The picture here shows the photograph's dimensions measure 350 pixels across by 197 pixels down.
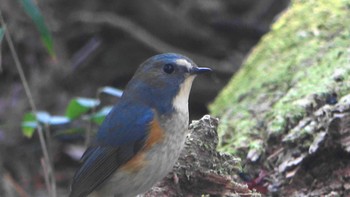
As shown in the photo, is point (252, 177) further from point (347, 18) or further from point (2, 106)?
point (2, 106)

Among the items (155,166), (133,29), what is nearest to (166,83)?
(155,166)

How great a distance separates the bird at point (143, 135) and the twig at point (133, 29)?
383 cm

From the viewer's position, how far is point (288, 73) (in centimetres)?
500

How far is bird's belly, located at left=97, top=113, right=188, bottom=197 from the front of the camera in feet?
11.6

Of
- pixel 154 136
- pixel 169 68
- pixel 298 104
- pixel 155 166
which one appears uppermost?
pixel 298 104

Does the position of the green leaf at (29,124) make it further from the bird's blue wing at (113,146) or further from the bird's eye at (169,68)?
the bird's eye at (169,68)

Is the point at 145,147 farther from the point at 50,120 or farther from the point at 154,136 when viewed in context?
the point at 50,120

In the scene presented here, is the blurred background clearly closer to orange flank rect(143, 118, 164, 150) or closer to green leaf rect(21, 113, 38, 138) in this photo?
green leaf rect(21, 113, 38, 138)

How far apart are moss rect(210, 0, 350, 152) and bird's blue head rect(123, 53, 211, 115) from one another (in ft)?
2.76

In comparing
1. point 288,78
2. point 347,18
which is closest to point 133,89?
point 288,78

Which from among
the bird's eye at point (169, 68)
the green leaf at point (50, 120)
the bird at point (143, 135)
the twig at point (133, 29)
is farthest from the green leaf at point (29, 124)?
the twig at point (133, 29)

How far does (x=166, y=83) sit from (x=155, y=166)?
17.3 inches

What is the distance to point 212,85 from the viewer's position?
7.68 metres

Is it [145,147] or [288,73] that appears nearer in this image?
[145,147]
